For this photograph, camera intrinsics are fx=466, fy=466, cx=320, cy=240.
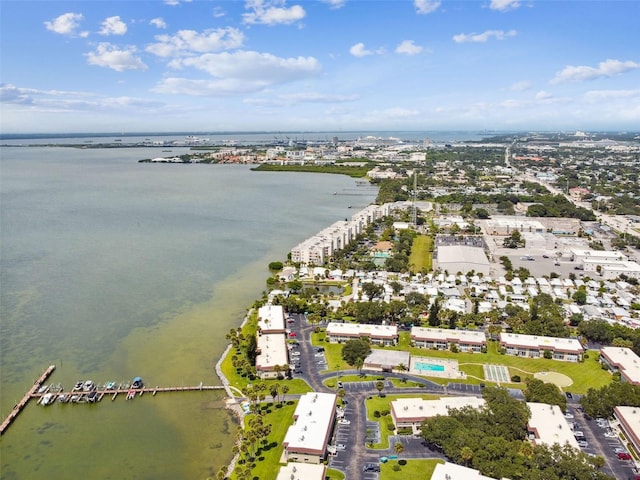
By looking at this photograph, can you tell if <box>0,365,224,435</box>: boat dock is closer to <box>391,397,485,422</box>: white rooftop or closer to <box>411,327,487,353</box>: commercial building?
<box>391,397,485,422</box>: white rooftop

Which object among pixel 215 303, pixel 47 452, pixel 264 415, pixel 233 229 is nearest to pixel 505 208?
pixel 233 229

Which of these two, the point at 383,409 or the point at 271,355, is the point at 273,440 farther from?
the point at 271,355

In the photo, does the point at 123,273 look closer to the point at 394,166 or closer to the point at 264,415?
the point at 264,415

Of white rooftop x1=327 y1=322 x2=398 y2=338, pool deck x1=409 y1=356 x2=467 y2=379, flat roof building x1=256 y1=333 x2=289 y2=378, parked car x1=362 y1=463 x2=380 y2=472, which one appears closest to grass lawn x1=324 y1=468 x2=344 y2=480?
parked car x1=362 y1=463 x2=380 y2=472

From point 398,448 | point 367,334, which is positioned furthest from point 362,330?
point 398,448

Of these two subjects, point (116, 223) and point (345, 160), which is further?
point (345, 160)

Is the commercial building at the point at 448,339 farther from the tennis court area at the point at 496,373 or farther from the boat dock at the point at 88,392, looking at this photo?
the boat dock at the point at 88,392

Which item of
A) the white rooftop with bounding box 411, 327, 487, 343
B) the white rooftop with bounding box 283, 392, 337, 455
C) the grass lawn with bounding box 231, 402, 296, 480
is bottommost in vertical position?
the grass lawn with bounding box 231, 402, 296, 480
